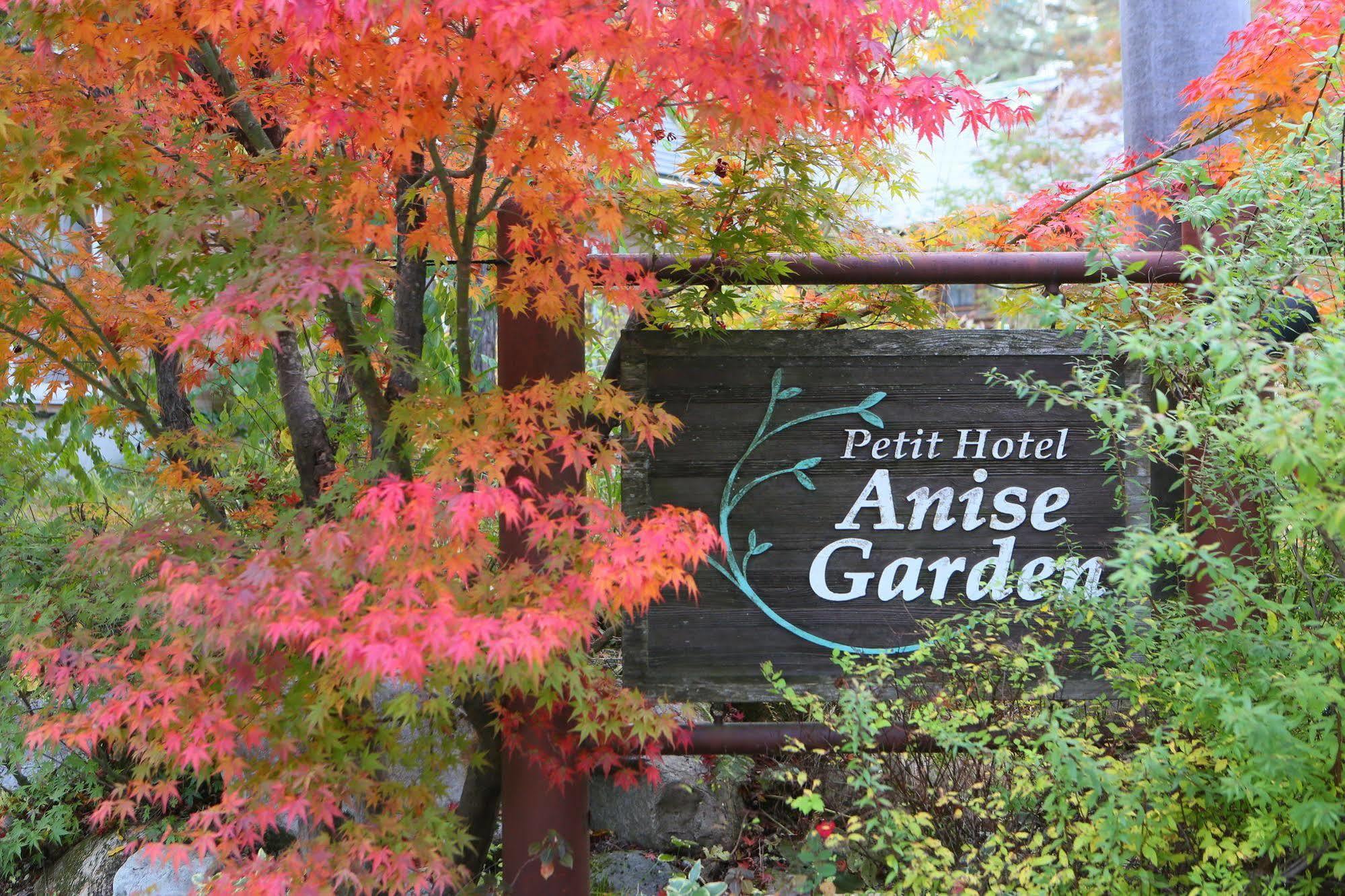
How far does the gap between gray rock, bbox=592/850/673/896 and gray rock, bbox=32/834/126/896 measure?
228cm

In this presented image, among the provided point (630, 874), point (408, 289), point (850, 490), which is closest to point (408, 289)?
point (408, 289)

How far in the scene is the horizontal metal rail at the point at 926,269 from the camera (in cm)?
333

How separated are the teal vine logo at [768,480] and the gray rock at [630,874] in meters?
1.28

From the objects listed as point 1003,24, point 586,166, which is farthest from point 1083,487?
point 1003,24

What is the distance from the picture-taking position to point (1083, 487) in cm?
347

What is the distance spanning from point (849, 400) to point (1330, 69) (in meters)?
1.69

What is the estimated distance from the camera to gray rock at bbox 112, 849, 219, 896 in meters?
4.08

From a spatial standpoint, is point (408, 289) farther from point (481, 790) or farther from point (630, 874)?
point (630, 874)

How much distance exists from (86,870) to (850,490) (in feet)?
13.0

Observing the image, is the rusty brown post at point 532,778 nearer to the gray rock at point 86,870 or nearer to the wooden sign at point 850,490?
the wooden sign at point 850,490

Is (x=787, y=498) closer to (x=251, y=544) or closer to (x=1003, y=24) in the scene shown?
(x=251, y=544)

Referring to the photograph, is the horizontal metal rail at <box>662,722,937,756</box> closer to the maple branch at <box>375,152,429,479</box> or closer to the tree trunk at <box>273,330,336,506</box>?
the maple branch at <box>375,152,429,479</box>

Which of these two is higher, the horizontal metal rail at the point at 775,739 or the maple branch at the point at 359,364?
the maple branch at the point at 359,364

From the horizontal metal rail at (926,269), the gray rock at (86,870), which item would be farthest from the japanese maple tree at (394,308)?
the gray rock at (86,870)
